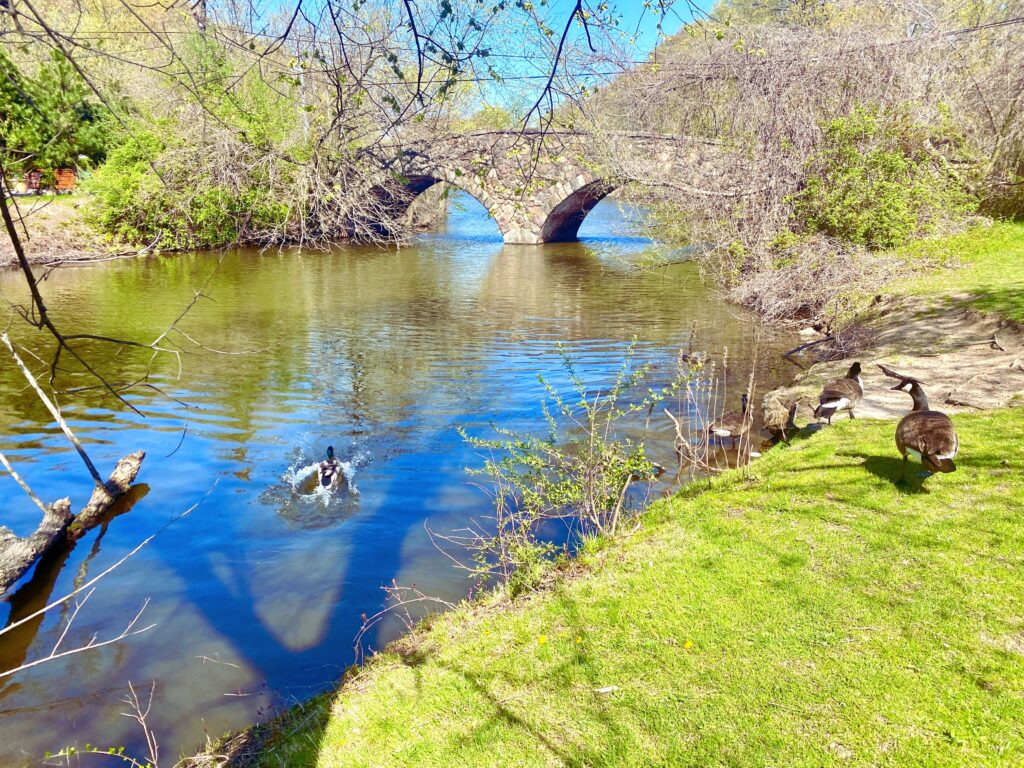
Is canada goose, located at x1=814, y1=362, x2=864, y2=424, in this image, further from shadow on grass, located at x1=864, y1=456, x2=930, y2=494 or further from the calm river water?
the calm river water

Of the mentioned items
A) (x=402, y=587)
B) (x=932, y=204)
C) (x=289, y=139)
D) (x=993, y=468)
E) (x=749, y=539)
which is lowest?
(x=402, y=587)

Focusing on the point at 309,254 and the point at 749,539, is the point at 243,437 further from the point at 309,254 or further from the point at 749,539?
the point at 309,254

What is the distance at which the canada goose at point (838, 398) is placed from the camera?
28.2ft

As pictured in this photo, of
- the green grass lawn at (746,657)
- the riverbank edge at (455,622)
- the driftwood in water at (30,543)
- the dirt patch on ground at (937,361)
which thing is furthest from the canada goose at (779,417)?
the driftwood in water at (30,543)

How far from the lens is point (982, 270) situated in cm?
1554

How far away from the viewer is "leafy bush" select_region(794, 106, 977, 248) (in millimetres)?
16781

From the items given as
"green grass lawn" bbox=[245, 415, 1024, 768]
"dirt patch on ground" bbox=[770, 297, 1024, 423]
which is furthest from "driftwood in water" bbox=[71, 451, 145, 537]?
"dirt patch on ground" bbox=[770, 297, 1024, 423]

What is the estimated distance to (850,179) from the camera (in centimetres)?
1702

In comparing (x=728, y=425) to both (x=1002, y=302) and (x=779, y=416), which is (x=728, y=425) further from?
(x=1002, y=302)

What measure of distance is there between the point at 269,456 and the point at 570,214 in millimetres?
30345

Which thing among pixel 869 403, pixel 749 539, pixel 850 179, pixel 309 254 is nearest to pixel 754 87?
pixel 850 179

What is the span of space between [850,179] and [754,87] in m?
4.12

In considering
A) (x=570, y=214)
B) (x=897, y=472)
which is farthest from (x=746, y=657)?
(x=570, y=214)

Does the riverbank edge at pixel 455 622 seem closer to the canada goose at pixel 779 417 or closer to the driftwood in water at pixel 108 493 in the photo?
the canada goose at pixel 779 417
